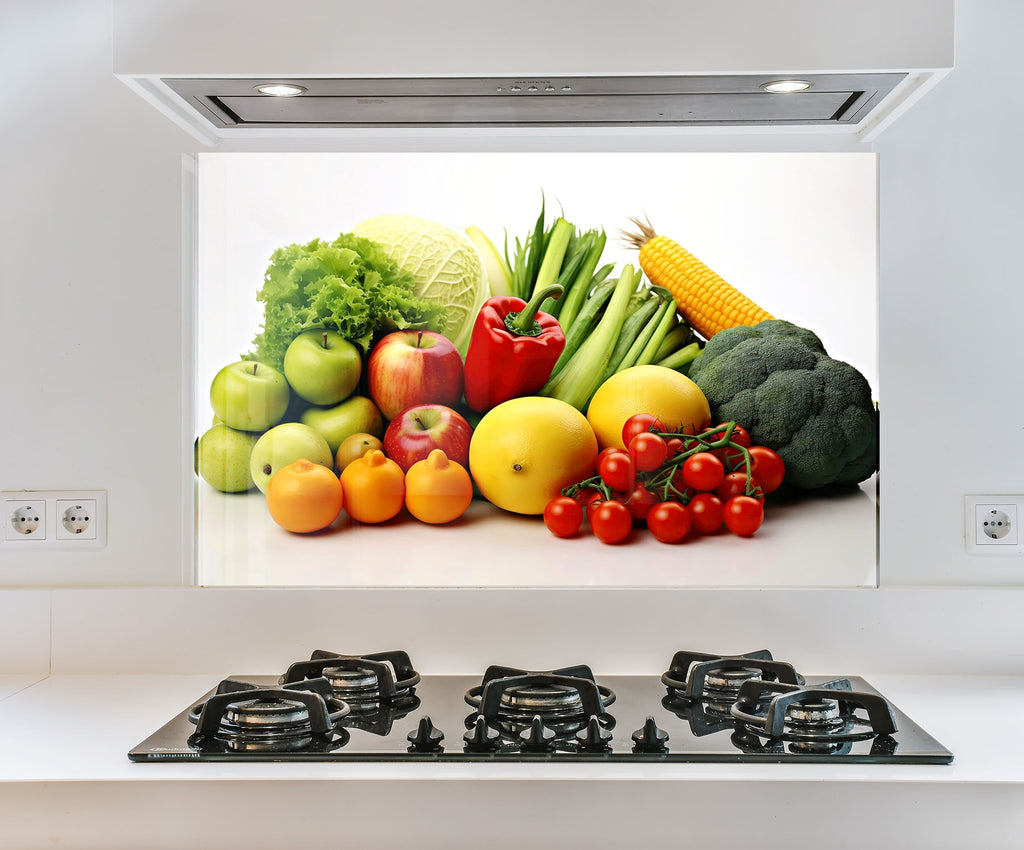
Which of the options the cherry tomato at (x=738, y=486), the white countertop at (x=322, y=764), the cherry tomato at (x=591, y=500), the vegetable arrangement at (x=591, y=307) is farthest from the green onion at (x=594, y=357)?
the white countertop at (x=322, y=764)

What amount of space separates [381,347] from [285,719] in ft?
1.77

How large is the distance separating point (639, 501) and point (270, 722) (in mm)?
589

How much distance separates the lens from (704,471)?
122 centimetres

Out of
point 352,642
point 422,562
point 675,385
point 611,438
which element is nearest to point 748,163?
point 675,385

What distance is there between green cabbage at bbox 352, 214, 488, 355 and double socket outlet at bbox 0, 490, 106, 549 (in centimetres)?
59

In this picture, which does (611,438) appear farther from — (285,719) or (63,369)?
(63,369)

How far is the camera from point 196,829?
852mm

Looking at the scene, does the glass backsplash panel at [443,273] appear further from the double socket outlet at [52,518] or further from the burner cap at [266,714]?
the burner cap at [266,714]

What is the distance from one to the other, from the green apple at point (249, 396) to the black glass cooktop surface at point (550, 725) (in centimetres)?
40

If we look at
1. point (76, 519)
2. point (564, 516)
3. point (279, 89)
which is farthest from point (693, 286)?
point (76, 519)

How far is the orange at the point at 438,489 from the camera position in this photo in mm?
1233

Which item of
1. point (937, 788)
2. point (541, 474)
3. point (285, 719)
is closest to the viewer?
point (937, 788)

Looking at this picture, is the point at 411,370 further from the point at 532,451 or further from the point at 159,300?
the point at 159,300

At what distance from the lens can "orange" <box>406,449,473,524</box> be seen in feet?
4.05
